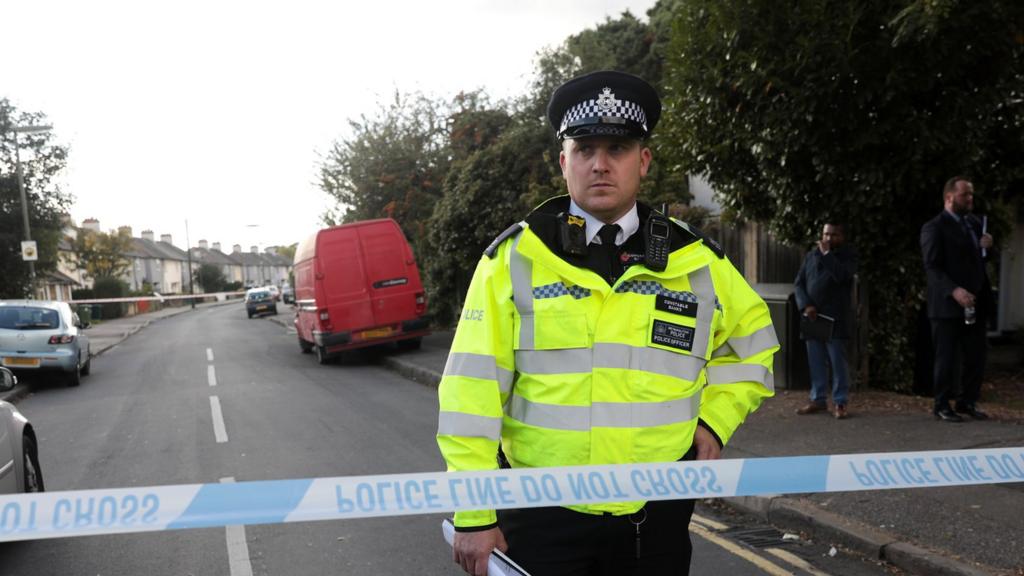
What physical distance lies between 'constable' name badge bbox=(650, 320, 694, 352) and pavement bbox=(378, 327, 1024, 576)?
8.54ft

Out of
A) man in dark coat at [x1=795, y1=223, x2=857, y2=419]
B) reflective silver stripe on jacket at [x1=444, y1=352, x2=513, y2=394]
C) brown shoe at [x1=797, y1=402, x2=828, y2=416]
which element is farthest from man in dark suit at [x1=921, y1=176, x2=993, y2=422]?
Result: reflective silver stripe on jacket at [x1=444, y1=352, x2=513, y2=394]

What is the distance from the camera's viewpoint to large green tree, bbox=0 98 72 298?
22.1 metres

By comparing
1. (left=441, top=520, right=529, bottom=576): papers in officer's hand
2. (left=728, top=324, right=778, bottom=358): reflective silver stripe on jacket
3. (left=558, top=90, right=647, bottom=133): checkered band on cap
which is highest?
(left=558, top=90, right=647, bottom=133): checkered band on cap

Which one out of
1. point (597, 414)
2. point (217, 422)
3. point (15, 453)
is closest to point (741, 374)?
point (597, 414)

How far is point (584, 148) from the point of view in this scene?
2.08m

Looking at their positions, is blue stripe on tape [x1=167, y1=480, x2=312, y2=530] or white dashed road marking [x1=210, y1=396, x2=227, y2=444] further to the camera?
white dashed road marking [x1=210, y1=396, x2=227, y2=444]

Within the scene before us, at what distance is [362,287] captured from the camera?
1391 cm

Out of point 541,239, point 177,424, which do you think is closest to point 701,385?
point 541,239

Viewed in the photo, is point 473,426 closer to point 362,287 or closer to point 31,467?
point 31,467

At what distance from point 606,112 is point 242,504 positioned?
1.45 meters

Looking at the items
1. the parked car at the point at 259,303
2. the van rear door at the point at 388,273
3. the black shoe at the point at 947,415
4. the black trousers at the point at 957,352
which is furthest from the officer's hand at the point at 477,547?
the parked car at the point at 259,303

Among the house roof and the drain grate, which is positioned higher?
the house roof

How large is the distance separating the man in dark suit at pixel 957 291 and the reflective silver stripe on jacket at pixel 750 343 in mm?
4491

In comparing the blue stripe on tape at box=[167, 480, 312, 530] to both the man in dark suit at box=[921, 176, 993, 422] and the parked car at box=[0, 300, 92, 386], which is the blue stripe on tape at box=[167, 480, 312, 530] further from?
the parked car at box=[0, 300, 92, 386]
